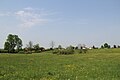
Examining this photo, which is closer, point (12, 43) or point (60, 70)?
point (60, 70)

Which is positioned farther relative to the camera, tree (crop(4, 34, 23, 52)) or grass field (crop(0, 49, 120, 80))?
tree (crop(4, 34, 23, 52))

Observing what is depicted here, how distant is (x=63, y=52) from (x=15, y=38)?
2997 inches

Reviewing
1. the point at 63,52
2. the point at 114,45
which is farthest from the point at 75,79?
the point at 114,45

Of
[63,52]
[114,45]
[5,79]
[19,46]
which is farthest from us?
[19,46]

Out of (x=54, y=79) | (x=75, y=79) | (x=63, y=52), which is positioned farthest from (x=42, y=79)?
(x=63, y=52)

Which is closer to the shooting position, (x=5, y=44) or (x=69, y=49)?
(x=69, y=49)

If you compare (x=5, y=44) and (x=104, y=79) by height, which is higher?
(x=5, y=44)

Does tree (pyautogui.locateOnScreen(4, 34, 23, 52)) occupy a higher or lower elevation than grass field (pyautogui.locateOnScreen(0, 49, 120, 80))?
higher

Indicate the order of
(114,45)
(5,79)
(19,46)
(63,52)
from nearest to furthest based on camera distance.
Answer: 1. (5,79)
2. (63,52)
3. (114,45)
4. (19,46)

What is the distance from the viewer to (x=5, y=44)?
180 m

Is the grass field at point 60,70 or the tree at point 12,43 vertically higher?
the tree at point 12,43

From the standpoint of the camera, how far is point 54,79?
18359 millimetres

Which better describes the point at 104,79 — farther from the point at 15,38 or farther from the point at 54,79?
the point at 15,38

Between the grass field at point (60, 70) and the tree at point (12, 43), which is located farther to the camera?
the tree at point (12, 43)
